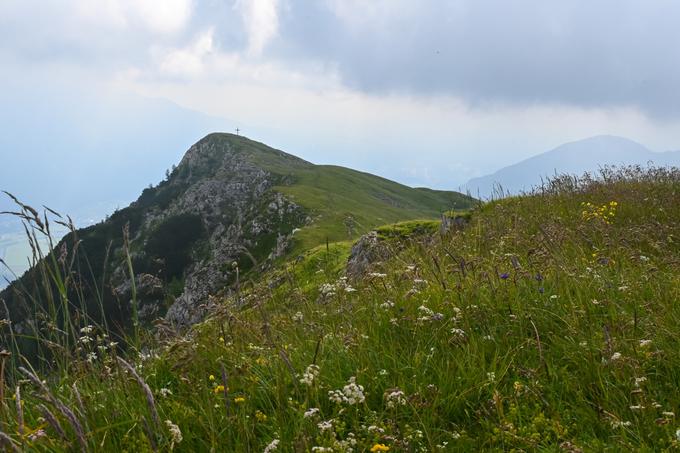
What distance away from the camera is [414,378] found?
3688mm

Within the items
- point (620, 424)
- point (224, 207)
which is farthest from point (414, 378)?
point (224, 207)

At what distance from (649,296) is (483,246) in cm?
392

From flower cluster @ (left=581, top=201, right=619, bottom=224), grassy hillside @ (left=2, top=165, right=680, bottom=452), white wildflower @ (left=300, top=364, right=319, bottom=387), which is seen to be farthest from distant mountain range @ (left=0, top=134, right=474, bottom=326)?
white wildflower @ (left=300, top=364, right=319, bottom=387)

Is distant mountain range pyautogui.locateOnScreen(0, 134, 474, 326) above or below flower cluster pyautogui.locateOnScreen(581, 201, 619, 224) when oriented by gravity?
above

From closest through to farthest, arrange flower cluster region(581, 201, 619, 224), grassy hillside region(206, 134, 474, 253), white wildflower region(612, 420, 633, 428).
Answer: white wildflower region(612, 420, 633, 428), flower cluster region(581, 201, 619, 224), grassy hillside region(206, 134, 474, 253)

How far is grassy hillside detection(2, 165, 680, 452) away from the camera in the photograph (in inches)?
121

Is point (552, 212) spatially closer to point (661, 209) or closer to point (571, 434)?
point (661, 209)

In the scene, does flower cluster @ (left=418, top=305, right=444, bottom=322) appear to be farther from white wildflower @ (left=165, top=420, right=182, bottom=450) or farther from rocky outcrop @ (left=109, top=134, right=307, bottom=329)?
rocky outcrop @ (left=109, top=134, right=307, bottom=329)

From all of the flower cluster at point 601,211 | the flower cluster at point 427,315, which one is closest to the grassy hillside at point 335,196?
the flower cluster at point 601,211

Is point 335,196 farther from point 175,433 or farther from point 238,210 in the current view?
point 175,433

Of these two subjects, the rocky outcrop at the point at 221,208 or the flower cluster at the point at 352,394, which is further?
the rocky outcrop at the point at 221,208

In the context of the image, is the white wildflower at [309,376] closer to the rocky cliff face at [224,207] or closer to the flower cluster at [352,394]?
the flower cluster at [352,394]

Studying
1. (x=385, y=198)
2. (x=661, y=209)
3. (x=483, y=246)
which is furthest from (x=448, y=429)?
(x=385, y=198)

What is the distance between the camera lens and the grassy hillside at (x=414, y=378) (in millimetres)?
3074
